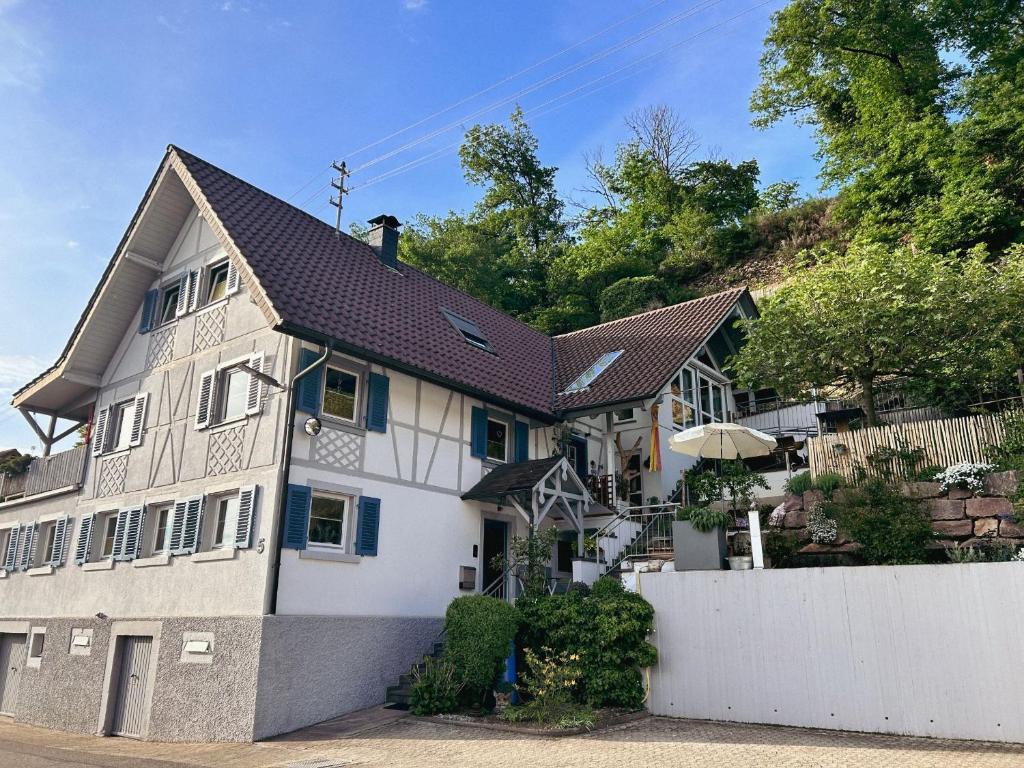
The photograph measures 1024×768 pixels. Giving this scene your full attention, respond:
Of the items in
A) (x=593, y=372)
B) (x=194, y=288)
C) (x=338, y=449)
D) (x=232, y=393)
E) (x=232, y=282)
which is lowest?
(x=338, y=449)

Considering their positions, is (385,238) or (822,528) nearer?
(822,528)

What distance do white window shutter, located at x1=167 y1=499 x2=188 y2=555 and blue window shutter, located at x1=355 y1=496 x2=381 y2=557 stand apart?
3.34m

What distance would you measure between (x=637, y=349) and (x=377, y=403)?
27.2ft

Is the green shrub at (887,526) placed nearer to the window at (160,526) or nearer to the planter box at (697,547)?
the planter box at (697,547)

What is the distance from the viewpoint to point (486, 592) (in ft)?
48.1

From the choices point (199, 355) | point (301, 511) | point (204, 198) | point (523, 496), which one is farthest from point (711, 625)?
point (204, 198)

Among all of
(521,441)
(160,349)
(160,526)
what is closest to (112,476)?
(160,526)

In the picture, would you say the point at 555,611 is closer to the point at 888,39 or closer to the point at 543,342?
the point at 543,342

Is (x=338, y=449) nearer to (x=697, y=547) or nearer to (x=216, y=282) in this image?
(x=216, y=282)

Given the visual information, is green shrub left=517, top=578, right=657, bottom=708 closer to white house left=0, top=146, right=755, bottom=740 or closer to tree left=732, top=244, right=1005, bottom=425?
white house left=0, top=146, right=755, bottom=740

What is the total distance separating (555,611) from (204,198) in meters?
10.3

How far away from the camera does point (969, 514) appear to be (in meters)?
11.9

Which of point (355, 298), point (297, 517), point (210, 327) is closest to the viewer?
point (297, 517)

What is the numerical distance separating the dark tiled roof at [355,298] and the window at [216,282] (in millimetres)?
1292
